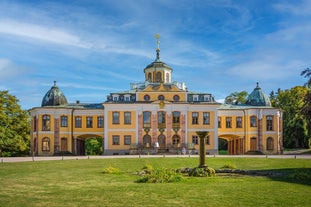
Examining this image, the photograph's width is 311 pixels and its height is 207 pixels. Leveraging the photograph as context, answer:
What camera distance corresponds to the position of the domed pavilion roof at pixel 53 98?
187ft

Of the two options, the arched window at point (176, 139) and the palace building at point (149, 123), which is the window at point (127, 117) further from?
the arched window at point (176, 139)

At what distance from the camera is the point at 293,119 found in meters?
66.4

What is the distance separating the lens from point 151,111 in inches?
2165

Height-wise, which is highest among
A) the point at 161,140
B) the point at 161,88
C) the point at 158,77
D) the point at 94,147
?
the point at 158,77

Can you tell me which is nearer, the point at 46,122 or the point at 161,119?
the point at 161,119

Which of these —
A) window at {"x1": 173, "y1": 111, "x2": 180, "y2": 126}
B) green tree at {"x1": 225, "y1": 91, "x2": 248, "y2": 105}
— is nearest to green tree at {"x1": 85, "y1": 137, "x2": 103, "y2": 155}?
window at {"x1": 173, "y1": 111, "x2": 180, "y2": 126}

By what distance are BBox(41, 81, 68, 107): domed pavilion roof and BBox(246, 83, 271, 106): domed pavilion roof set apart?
83.8 ft

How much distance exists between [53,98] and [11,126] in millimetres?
6458

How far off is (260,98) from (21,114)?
32.3 meters

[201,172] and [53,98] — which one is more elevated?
[53,98]

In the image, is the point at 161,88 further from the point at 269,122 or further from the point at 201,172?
the point at 201,172

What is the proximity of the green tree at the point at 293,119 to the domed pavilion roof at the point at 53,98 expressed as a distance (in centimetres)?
3346

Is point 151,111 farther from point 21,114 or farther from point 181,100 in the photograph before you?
point 21,114

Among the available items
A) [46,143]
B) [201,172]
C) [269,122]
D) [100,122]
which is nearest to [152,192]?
[201,172]
